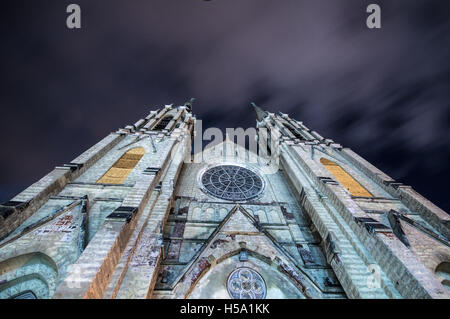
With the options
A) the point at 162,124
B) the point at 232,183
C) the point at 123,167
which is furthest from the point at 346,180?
the point at 162,124

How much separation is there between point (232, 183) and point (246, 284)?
22.1 feet

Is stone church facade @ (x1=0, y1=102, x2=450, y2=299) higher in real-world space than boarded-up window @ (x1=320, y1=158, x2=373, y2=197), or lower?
lower

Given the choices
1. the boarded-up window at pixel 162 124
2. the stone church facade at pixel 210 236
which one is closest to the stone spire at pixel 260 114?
the boarded-up window at pixel 162 124

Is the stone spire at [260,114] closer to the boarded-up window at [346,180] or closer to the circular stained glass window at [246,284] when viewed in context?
the boarded-up window at [346,180]

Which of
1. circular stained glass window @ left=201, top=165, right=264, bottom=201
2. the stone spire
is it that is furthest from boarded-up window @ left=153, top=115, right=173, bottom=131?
the stone spire

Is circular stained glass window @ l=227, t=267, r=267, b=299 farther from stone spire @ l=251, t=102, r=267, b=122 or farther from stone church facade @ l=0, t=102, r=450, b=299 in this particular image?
stone spire @ l=251, t=102, r=267, b=122

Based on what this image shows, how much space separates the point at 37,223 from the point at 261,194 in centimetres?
1017

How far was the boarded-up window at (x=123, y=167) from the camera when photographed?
9848mm

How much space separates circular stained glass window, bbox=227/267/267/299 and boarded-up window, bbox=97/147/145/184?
7.11 m

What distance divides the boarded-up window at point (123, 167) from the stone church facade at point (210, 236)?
6 cm

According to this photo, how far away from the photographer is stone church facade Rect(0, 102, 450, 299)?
546 cm

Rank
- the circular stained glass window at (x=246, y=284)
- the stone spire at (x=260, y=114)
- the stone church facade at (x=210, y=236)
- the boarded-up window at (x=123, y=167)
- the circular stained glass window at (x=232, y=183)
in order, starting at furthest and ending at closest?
the stone spire at (x=260, y=114), the circular stained glass window at (x=232, y=183), the boarded-up window at (x=123, y=167), the circular stained glass window at (x=246, y=284), the stone church facade at (x=210, y=236)

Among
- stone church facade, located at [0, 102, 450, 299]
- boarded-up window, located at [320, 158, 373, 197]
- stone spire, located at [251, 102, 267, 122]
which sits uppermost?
stone spire, located at [251, 102, 267, 122]
